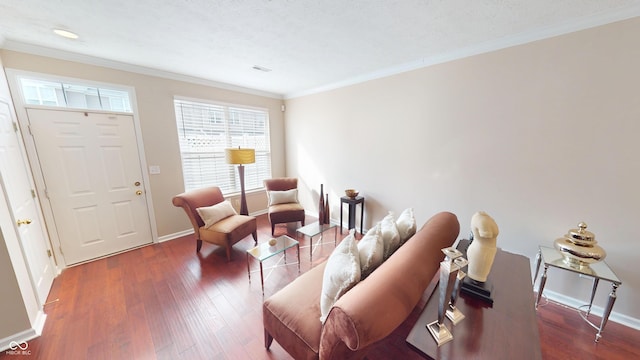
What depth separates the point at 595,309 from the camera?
187cm

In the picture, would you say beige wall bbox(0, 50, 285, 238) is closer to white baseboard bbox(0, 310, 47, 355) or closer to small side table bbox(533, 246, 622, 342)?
white baseboard bbox(0, 310, 47, 355)

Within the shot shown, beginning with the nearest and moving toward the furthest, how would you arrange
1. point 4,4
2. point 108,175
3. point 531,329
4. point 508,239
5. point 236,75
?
1. point 531,329
2. point 4,4
3. point 508,239
4. point 108,175
5. point 236,75

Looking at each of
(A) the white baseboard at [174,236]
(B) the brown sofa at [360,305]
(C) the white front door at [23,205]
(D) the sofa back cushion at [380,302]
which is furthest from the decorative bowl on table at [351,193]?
(C) the white front door at [23,205]

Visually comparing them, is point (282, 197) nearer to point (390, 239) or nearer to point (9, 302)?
point (390, 239)

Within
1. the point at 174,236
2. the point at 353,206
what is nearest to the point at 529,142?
the point at 353,206

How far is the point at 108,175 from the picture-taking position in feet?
8.95

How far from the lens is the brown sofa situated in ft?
2.79

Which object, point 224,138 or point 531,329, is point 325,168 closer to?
point 224,138

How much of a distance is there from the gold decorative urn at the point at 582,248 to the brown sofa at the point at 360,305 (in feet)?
2.91

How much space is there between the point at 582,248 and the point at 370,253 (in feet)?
5.70

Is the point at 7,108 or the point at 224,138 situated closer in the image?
the point at 7,108

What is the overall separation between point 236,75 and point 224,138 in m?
1.17

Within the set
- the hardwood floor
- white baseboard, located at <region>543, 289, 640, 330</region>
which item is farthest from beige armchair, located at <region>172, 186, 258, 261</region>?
white baseboard, located at <region>543, 289, 640, 330</region>

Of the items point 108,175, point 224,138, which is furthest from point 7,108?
point 224,138
